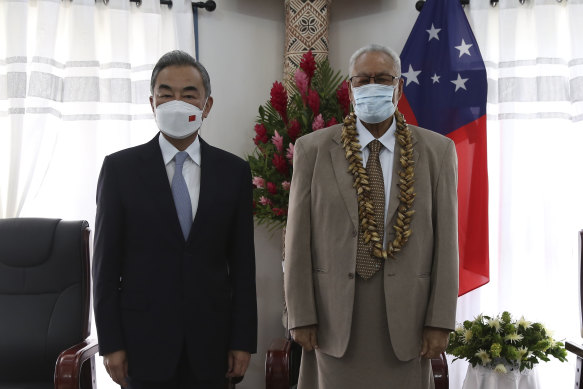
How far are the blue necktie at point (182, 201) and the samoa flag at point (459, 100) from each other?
1788mm

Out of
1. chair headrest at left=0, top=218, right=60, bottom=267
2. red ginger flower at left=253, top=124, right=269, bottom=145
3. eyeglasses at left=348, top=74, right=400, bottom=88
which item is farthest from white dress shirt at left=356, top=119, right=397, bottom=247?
chair headrest at left=0, top=218, right=60, bottom=267

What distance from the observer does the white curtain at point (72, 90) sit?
2.98 metres

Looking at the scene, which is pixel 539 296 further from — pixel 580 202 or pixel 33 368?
pixel 33 368

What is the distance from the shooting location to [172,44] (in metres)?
3.13

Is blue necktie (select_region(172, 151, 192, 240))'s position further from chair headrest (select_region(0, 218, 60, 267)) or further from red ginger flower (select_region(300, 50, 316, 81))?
red ginger flower (select_region(300, 50, 316, 81))

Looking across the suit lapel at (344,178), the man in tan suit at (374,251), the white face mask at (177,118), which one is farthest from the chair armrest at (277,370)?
the white face mask at (177,118)

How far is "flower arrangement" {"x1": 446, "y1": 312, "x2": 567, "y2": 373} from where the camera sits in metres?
2.30

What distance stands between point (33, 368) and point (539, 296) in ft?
7.97

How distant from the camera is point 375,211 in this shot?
1763 millimetres

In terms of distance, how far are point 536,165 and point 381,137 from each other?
62.3 inches

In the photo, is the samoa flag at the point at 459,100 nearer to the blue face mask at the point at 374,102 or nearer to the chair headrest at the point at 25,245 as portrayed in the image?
the blue face mask at the point at 374,102

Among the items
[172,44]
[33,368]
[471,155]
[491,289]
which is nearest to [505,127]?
[471,155]

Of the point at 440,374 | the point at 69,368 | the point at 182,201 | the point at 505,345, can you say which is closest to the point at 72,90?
the point at 69,368

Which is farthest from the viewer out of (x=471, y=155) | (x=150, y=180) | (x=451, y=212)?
(x=471, y=155)
